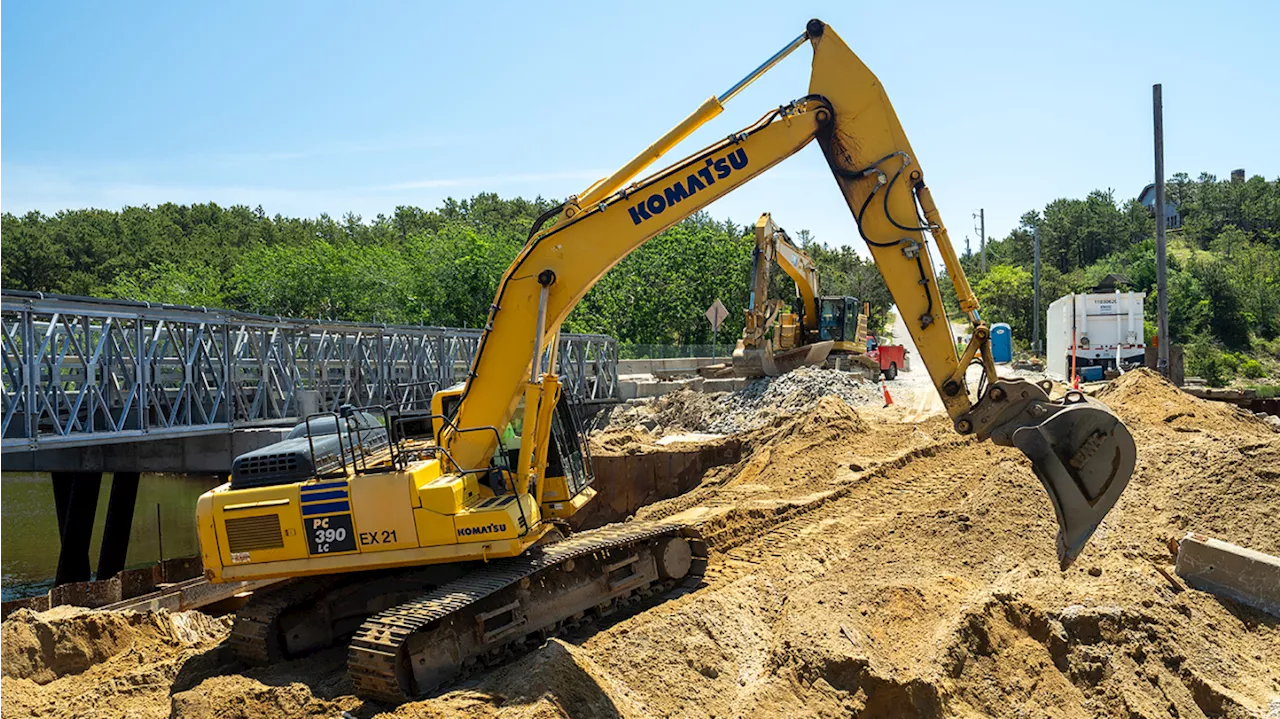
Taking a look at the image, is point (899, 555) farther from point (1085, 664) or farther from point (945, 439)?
point (945, 439)

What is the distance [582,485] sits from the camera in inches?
394

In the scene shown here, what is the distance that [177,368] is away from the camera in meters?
18.1

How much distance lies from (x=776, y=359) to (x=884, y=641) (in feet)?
62.2

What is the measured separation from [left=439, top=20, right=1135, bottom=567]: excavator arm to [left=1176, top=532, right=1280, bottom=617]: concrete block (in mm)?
3339

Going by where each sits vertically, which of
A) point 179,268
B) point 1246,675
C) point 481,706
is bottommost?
point 1246,675

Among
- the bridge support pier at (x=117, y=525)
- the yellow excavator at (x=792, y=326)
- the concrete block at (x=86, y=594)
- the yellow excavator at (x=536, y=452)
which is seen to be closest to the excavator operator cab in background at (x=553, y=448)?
the yellow excavator at (x=536, y=452)

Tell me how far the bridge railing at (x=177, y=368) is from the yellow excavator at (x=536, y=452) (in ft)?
3.41

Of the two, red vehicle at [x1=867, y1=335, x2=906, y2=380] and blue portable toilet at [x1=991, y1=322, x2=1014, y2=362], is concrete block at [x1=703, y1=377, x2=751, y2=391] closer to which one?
red vehicle at [x1=867, y1=335, x2=906, y2=380]

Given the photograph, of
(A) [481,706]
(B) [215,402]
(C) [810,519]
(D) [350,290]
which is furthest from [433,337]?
(D) [350,290]

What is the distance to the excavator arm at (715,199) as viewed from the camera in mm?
8688

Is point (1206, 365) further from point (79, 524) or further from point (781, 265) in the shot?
point (79, 524)

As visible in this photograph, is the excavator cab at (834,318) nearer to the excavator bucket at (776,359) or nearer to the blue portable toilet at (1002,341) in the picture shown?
the excavator bucket at (776,359)

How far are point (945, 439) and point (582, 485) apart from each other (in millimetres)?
10557

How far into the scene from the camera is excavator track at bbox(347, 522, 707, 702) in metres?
7.30
